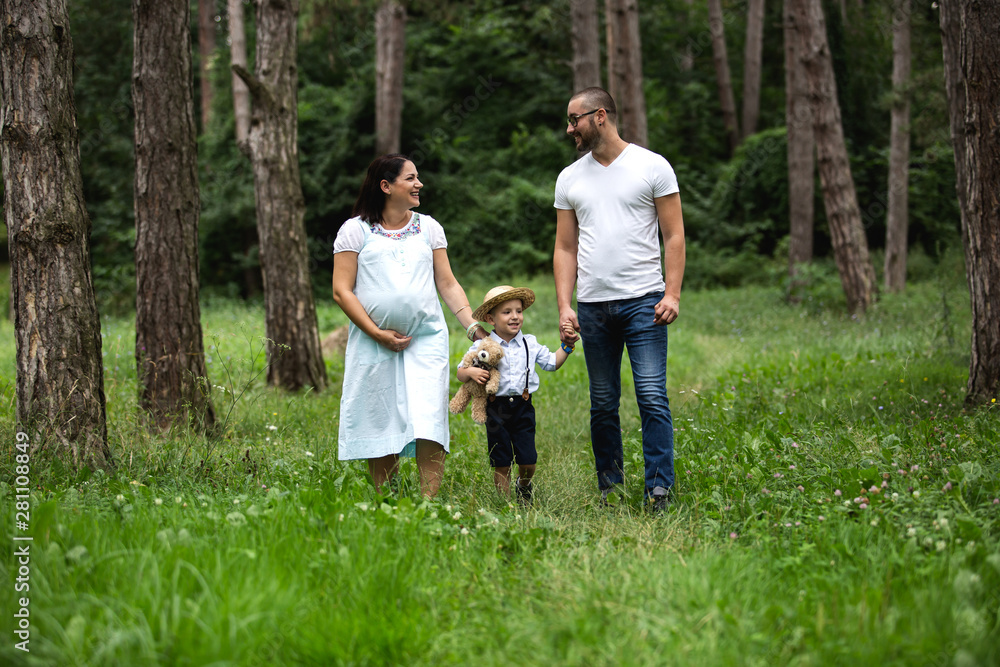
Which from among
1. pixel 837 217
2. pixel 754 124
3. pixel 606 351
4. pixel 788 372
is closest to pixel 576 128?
pixel 606 351

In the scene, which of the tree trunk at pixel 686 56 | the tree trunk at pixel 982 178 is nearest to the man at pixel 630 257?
the tree trunk at pixel 982 178

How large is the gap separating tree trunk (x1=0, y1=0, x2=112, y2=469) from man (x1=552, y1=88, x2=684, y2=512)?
2.70 meters

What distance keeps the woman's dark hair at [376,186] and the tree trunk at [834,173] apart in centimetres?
975

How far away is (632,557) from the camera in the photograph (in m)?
3.14

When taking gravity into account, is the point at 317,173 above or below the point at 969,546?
above

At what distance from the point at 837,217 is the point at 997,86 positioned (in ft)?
24.3

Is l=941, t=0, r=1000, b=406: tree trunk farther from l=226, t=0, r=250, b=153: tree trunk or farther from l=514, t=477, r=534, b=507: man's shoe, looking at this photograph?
l=226, t=0, r=250, b=153: tree trunk

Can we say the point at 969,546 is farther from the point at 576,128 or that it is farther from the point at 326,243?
the point at 326,243

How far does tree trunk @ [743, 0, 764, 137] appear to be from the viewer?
25.1 metres

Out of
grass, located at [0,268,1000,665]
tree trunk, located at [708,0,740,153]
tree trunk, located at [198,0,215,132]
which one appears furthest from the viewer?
tree trunk, located at [708,0,740,153]

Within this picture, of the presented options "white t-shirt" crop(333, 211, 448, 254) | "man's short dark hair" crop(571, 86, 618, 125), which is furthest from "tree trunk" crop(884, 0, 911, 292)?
"white t-shirt" crop(333, 211, 448, 254)

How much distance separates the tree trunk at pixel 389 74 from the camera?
58.3ft

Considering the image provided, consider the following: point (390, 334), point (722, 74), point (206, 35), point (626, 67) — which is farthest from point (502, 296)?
point (722, 74)

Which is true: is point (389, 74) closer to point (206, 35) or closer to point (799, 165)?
point (206, 35)
